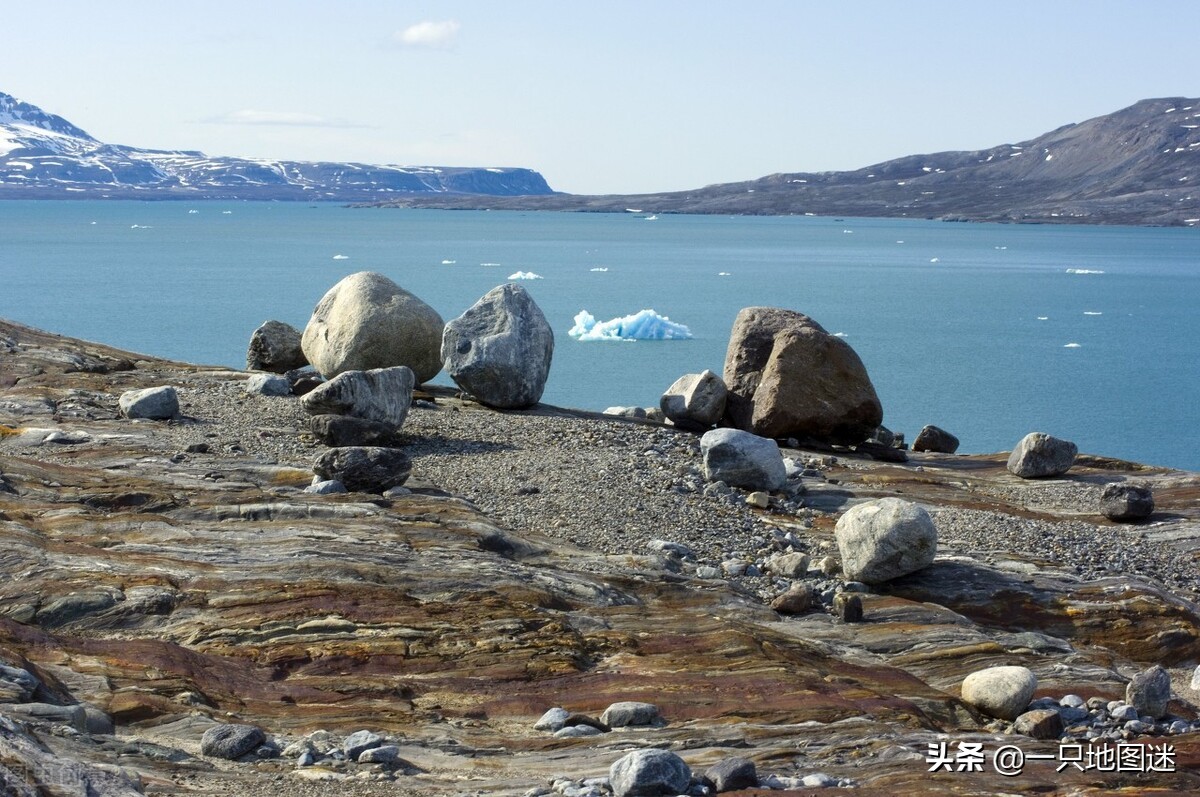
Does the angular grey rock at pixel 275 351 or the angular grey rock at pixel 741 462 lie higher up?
the angular grey rock at pixel 275 351

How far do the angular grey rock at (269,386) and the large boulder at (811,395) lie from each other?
6.39 metres

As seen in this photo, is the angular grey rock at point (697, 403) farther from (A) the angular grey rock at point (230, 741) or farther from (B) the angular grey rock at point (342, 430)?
(A) the angular grey rock at point (230, 741)

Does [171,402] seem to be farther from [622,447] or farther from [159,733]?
[159,733]

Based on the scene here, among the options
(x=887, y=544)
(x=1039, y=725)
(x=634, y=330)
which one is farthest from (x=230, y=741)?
(x=634, y=330)

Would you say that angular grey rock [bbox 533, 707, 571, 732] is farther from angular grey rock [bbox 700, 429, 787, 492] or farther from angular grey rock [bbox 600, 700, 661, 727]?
angular grey rock [bbox 700, 429, 787, 492]

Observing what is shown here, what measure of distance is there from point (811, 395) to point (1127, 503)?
4.62 metres

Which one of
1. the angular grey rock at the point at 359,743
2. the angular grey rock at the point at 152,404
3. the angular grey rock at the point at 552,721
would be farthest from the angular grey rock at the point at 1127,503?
the angular grey rock at the point at 152,404

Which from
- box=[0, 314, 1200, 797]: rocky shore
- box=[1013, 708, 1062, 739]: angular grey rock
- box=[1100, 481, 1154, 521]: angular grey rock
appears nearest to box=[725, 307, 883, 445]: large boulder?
box=[0, 314, 1200, 797]: rocky shore

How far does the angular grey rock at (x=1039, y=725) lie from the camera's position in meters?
8.32

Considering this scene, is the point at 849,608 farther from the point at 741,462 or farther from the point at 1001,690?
the point at 741,462

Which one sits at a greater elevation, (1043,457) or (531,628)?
(531,628)

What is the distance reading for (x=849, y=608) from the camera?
1033 cm

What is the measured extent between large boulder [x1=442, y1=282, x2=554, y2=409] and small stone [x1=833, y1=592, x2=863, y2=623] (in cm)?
741

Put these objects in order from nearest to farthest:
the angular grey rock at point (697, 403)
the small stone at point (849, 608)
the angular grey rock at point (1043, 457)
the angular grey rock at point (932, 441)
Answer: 1. the small stone at point (849, 608)
2. the angular grey rock at point (1043, 457)
3. the angular grey rock at point (697, 403)
4. the angular grey rock at point (932, 441)
